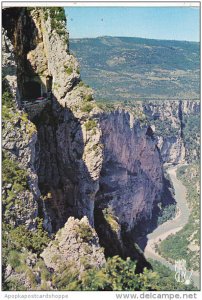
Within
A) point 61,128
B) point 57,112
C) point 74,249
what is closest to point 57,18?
point 57,112

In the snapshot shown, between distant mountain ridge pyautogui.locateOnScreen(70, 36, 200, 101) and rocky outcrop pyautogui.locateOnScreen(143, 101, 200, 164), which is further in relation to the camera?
rocky outcrop pyautogui.locateOnScreen(143, 101, 200, 164)

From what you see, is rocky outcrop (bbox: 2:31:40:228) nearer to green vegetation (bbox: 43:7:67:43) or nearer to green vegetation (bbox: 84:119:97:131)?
green vegetation (bbox: 84:119:97:131)

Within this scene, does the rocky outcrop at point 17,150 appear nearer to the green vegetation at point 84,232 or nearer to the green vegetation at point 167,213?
the green vegetation at point 84,232

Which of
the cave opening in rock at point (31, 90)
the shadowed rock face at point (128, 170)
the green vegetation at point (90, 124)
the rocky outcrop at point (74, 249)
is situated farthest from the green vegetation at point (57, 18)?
the shadowed rock face at point (128, 170)

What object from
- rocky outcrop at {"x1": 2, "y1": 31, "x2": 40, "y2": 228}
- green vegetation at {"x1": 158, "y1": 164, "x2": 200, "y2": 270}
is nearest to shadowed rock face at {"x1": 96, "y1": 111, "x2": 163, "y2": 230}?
green vegetation at {"x1": 158, "y1": 164, "x2": 200, "y2": 270}

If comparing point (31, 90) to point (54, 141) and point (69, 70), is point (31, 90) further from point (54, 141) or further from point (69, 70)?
point (54, 141)

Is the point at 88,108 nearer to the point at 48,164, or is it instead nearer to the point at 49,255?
the point at 48,164
